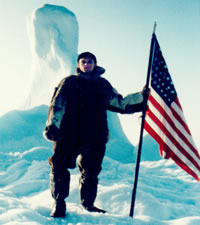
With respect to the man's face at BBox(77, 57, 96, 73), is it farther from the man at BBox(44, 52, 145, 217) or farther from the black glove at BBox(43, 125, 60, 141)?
the black glove at BBox(43, 125, 60, 141)

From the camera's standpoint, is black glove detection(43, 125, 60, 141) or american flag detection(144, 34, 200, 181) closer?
black glove detection(43, 125, 60, 141)

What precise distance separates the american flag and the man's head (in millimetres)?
689

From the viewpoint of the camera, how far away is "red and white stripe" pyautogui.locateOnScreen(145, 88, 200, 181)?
2652 mm

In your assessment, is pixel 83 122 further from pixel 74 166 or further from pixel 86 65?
pixel 86 65

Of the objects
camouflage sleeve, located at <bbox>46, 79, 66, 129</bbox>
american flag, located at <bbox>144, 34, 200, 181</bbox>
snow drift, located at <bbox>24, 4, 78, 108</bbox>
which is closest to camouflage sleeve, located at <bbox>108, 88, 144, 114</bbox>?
american flag, located at <bbox>144, 34, 200, 181</bbox>

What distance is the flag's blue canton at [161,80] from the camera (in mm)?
2648

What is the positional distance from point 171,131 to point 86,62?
48.6 inches

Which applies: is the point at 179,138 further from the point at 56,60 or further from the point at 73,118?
the point at 56,60

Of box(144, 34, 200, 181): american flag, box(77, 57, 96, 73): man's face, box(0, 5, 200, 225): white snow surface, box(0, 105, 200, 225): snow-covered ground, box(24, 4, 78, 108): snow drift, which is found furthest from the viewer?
box(24, 4, 78, 108): snow drift

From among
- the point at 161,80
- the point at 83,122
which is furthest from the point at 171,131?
the point at 83,122

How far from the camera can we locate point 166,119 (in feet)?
8.80

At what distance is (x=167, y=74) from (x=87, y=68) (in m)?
0.95

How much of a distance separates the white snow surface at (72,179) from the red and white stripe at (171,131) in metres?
0.63

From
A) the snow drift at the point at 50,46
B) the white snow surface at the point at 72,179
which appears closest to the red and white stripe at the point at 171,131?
the white snow surface at the point at 72,179
